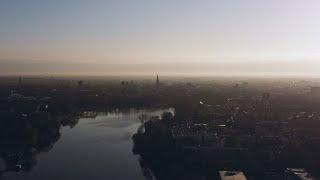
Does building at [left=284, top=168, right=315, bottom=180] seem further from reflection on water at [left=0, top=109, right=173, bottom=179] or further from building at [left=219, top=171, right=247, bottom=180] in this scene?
reflection on water at [left=0, top=109, right=173, bottom=179]

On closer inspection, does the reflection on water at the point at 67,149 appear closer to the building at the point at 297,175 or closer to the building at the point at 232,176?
the building at the point at 232,176

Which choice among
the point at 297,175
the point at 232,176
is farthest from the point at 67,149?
the point at 297,175

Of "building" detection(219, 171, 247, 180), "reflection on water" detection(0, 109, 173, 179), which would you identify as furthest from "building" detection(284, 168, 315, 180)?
"reflection on water" detection(0, 109, 173, 179)

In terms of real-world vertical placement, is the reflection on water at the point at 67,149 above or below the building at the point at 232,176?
below

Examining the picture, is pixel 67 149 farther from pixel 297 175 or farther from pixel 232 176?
pixel 297 175

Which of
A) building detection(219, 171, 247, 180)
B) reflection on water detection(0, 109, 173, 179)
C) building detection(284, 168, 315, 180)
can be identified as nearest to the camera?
building detection(219, 171, 247, 180)

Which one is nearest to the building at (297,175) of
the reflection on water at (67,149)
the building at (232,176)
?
the building at (232,176)

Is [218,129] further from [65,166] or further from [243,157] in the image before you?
[65,166]

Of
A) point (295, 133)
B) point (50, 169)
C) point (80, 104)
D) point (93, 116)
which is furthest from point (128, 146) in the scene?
point (80, 104)
